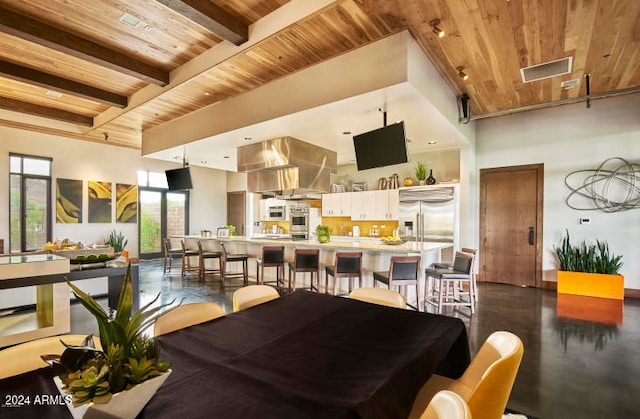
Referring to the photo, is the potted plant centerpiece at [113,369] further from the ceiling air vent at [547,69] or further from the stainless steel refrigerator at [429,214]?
the stainless steel refrigerator at [429,214]

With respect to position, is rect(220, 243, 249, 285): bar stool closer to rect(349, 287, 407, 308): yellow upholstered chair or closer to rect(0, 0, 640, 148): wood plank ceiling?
rect(0, 0, 640, 148): wood plank ceiling

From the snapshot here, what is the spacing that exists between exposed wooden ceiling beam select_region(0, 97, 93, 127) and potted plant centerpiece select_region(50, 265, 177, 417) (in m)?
7.22

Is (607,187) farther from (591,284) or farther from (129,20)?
(129,20)

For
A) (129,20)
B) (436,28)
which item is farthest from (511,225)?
(129,20)

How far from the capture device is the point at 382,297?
2340 millimetres

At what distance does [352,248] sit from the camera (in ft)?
15.5

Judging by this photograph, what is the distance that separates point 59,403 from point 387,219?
7076mm

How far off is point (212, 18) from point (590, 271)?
22.3 ft

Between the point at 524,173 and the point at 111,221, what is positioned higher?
the point at 524,173

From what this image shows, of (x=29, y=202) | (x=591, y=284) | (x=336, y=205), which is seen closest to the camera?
(x=591, y=284)

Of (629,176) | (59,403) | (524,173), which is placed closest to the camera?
(59,403)

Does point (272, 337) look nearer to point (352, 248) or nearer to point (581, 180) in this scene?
point (352, 248)

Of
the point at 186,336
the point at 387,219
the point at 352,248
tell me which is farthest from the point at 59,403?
the point at 387,219

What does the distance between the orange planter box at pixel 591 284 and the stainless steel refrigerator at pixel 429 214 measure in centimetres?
187
